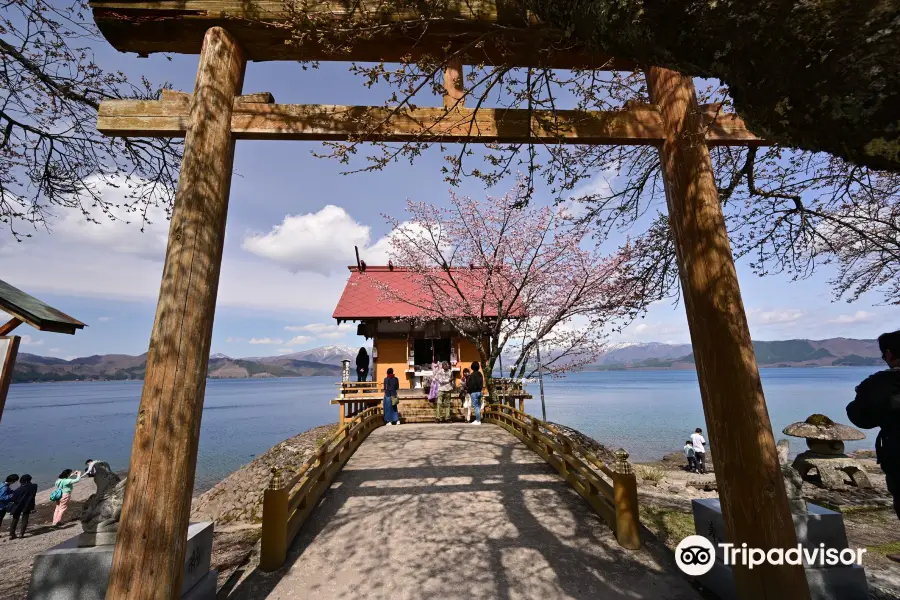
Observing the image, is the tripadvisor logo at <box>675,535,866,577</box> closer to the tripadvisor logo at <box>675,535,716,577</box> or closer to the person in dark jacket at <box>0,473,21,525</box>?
the tripadvisor logo at <box>675,535,716,577</box>

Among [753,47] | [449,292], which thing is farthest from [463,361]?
[753,47]

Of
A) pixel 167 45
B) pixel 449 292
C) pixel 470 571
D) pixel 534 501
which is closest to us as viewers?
pixel 167 45

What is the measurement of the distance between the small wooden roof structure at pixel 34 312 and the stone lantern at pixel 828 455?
1517cm

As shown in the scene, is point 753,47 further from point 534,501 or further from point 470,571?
point 534,501

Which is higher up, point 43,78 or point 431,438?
point 43,78

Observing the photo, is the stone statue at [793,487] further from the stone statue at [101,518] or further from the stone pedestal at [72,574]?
the stone statue at [101,518]

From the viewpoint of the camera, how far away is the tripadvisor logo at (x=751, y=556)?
283 cm

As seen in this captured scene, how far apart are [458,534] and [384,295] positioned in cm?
1314

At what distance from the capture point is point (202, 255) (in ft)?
10.4

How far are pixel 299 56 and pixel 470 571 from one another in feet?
19.4

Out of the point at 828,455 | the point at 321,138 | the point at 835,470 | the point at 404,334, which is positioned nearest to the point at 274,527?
the point at 321,138

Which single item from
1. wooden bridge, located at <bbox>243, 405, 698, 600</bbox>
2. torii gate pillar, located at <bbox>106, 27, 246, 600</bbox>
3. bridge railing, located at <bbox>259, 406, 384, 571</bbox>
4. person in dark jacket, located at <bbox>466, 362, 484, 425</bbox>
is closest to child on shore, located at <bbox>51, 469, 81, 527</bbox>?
wooden bridge, located at <bbox>243, 405, 698, 600</bbox>

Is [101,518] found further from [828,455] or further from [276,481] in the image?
[828,455]

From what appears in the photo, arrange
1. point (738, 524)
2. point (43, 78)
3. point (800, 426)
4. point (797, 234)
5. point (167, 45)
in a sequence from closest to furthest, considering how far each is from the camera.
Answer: point (738, 524) < point (167, 45) < point (43, 78) < point (797, 234) < point (800, 426)
